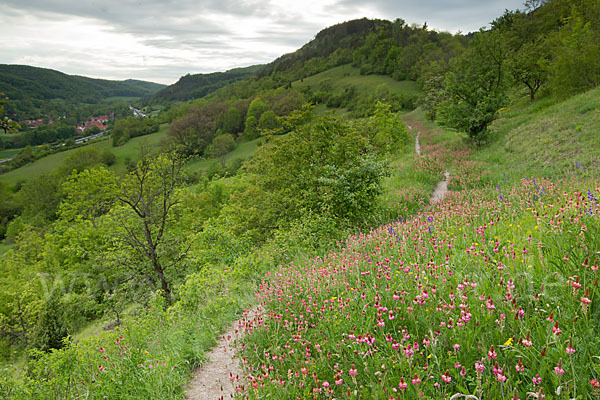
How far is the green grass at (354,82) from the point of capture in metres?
104

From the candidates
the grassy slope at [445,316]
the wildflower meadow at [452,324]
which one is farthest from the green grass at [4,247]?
the wildflower meadow at [452,324]

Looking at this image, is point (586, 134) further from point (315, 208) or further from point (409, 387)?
point (409, 387)

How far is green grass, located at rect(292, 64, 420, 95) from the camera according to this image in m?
104

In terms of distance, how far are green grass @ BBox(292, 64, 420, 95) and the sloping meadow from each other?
102901 millimetres

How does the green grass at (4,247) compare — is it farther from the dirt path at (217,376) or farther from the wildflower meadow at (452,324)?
the wildflower meadow at (452,324)

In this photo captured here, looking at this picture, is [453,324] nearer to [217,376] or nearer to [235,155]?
[217,376]

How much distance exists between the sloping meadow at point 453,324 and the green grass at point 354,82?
102901 millimetres

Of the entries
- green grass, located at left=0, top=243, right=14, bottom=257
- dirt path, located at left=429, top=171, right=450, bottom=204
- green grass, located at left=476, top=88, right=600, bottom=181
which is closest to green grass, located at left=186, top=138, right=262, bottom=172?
green grass, located at left=0, top=243, right=14, bottom=257

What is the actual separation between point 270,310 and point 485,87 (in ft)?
88.0

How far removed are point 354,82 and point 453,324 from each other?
133 metres

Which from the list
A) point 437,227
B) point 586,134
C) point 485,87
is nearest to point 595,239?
point 437,227

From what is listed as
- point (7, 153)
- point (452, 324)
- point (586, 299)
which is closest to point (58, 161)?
point (7, 153)

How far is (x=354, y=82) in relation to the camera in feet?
411

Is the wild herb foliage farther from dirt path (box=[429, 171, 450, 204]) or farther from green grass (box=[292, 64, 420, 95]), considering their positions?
green grass (box=[292, 64, 420, 95])
